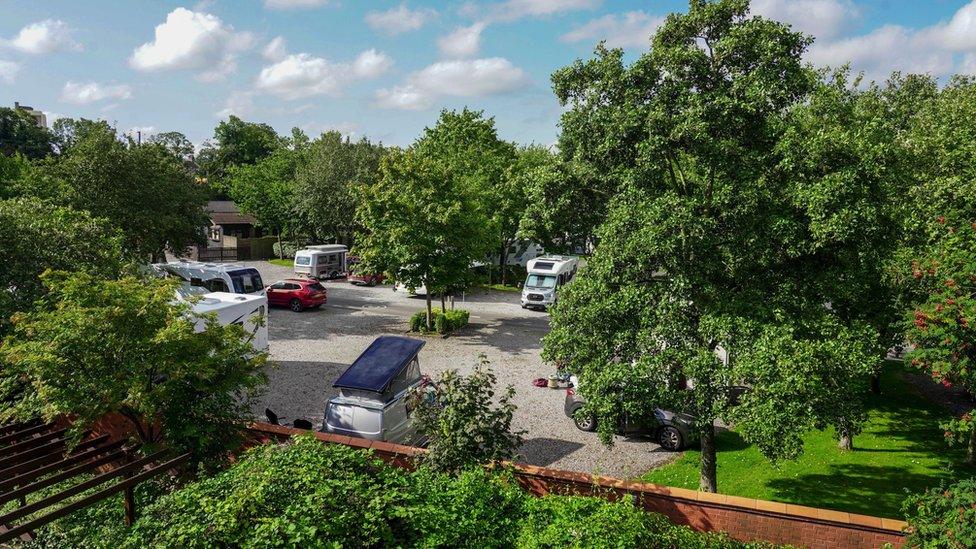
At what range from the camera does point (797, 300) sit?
373 inches

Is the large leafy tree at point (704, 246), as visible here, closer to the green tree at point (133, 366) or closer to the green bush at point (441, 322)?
the green tree at point (133, 366)

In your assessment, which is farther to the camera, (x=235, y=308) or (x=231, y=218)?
(x=231, y=218)

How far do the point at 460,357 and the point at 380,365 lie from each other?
8727 millimetres

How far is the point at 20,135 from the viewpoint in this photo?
71.6 meters

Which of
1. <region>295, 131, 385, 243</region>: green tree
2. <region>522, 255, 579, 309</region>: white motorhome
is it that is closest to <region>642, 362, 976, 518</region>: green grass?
<region>522, 255, 579, 309</region>: white motorhome

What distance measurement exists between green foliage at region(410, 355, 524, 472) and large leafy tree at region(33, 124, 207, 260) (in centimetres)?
1908

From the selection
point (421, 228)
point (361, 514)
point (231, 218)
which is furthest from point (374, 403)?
point (231, 218)

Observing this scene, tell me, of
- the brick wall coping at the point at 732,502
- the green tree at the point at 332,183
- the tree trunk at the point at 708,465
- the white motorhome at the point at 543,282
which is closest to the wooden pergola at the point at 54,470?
the brick wall coping at the point at 732,502

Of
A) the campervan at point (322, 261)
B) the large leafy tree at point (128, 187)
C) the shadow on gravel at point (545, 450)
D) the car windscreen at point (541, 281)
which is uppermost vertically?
the large leafy tree at point (128, 187)

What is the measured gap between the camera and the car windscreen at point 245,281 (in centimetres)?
2480

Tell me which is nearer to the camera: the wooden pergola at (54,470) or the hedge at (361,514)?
the hedge at (361,514)

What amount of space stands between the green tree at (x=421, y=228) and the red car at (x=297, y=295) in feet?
17.0

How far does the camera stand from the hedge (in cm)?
635

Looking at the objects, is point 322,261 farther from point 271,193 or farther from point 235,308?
point 235,308
